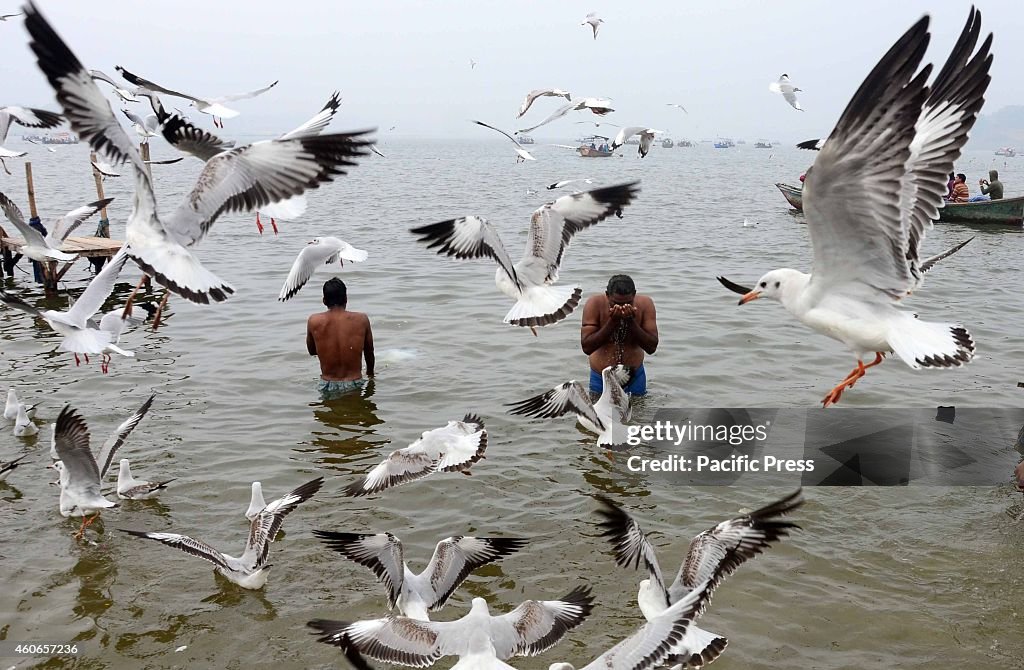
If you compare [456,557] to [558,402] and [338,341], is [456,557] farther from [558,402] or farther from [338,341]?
[338,341]

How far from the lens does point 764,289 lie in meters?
4.48

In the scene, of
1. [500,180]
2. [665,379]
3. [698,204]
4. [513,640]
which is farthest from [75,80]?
[500,180]

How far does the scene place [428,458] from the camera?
5188mm

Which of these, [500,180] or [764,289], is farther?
[500,180]

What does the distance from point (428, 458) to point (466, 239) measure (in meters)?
1.82

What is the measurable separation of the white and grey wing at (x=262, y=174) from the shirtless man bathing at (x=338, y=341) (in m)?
2.56

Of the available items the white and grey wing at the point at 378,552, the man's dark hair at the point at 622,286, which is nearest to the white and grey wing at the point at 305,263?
the man's dark hair at the point at 622,286

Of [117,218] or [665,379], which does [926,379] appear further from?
[117,218]

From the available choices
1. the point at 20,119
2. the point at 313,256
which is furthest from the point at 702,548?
the point at 20,119

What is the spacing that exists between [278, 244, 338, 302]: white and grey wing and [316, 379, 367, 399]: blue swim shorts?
3.57 ft

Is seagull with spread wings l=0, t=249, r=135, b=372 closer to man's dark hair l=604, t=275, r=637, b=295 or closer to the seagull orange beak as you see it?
man's dark hair l=604, t=275, r=637, b=295

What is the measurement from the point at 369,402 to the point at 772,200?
28.1 meters

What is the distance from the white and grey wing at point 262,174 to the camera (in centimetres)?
473

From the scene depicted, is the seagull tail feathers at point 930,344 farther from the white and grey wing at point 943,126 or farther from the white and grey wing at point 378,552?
the white and grey wing at point 378,552
